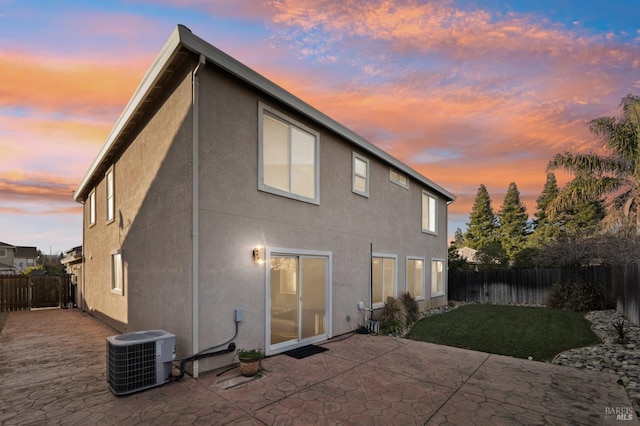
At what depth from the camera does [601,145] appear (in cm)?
1559

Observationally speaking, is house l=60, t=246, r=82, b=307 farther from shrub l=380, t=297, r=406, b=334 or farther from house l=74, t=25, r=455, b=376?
shrub l=380, t=297, r=406, b=334

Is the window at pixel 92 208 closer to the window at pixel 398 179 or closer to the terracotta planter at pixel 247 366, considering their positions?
the terracotta planter at pixel 247 366

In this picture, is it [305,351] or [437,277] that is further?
[437,277]

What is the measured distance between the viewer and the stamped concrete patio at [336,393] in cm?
402

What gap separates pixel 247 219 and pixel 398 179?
7.63 metres

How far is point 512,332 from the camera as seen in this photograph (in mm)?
9445

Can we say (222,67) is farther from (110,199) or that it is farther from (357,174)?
(110,199)

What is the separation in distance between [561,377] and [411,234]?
7.74 meters

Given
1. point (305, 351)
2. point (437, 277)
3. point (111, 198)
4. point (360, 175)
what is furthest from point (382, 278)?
point (111, 198)

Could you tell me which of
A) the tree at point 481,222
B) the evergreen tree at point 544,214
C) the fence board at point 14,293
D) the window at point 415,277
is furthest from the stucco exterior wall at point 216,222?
the tree at point 481,222

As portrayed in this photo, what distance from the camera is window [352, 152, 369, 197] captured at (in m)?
9.80

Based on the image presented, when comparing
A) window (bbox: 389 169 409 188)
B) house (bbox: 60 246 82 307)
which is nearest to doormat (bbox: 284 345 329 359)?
window (bbox: 389 169 409 188)

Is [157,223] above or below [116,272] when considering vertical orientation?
above

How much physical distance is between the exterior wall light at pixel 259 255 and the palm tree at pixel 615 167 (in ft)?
53.9
